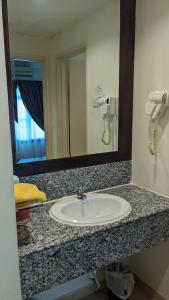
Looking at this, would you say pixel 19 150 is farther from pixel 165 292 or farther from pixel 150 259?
pixel 165 292

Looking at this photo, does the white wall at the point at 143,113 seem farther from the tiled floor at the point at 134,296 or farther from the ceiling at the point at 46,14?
the ceiling at the point at 46,14

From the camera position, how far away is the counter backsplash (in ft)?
4.69

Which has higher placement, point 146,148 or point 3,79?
point 3,79

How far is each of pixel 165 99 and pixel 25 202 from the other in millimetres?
955

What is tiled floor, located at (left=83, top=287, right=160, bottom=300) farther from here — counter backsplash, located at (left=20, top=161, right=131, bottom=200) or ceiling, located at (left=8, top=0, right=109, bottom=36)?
ceiling, located at (left=8, top=0, right=109, bottom=36)

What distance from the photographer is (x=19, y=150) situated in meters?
1.35

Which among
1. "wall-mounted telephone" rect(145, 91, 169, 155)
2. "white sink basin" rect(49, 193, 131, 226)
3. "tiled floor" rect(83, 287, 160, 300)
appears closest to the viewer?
"white sink basin" rect(49, 193, 131, 226)

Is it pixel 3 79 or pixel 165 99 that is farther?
pixel 165 99

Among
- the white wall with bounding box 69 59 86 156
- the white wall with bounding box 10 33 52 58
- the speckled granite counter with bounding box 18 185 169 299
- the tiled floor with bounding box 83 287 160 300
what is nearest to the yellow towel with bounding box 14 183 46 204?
the speckled granite counter with bounding box 18 185 169 299

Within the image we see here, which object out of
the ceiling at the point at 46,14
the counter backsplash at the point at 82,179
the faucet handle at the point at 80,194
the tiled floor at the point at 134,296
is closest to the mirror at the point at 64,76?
the ceiling at the point at 46,14

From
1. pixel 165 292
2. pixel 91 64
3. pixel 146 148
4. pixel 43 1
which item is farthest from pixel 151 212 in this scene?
pixel 43 1

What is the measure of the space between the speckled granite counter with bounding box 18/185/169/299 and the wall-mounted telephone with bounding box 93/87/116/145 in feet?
1.62

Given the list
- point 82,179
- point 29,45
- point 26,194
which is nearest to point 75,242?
point 26,194

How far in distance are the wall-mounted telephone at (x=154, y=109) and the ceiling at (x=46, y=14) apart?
652 mm
